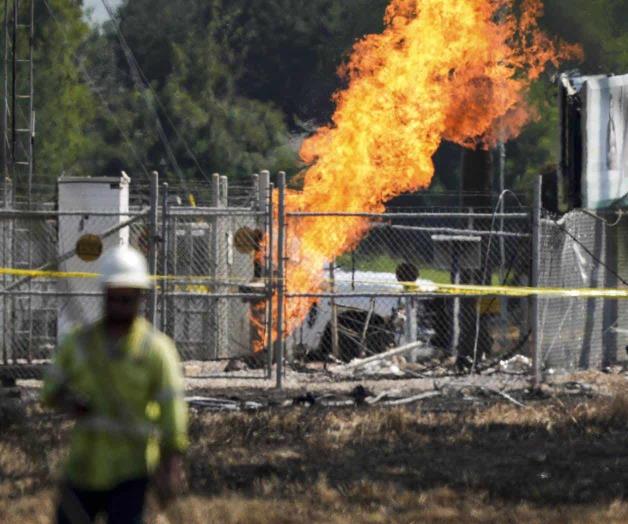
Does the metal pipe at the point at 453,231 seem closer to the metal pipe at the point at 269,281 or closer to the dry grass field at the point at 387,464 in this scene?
the metal pipe at the point at 269,281

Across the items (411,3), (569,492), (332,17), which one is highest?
(332,17)

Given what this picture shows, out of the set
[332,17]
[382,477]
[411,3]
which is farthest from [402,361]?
[332,17]

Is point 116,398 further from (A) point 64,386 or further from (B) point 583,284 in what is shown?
(B) point 583,284

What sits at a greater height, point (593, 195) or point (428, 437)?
point (593, 195)

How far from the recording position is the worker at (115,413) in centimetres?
662

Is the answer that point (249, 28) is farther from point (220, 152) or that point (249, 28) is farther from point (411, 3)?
point (411, 3)

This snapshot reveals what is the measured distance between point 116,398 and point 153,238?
9.19 metres

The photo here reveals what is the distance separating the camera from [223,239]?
1997cm

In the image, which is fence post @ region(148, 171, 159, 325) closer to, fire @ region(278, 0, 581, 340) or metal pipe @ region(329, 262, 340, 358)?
metal pipe @ region(329, 262, 340, 358)

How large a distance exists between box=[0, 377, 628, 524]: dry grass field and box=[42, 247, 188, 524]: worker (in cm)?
262

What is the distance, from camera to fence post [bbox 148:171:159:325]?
15617 millimetres

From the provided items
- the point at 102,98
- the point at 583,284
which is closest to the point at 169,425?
the point at 583,284

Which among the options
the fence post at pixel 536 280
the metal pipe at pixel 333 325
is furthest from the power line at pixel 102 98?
the fence post at pixel 536 280

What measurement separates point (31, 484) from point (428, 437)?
3.77m
